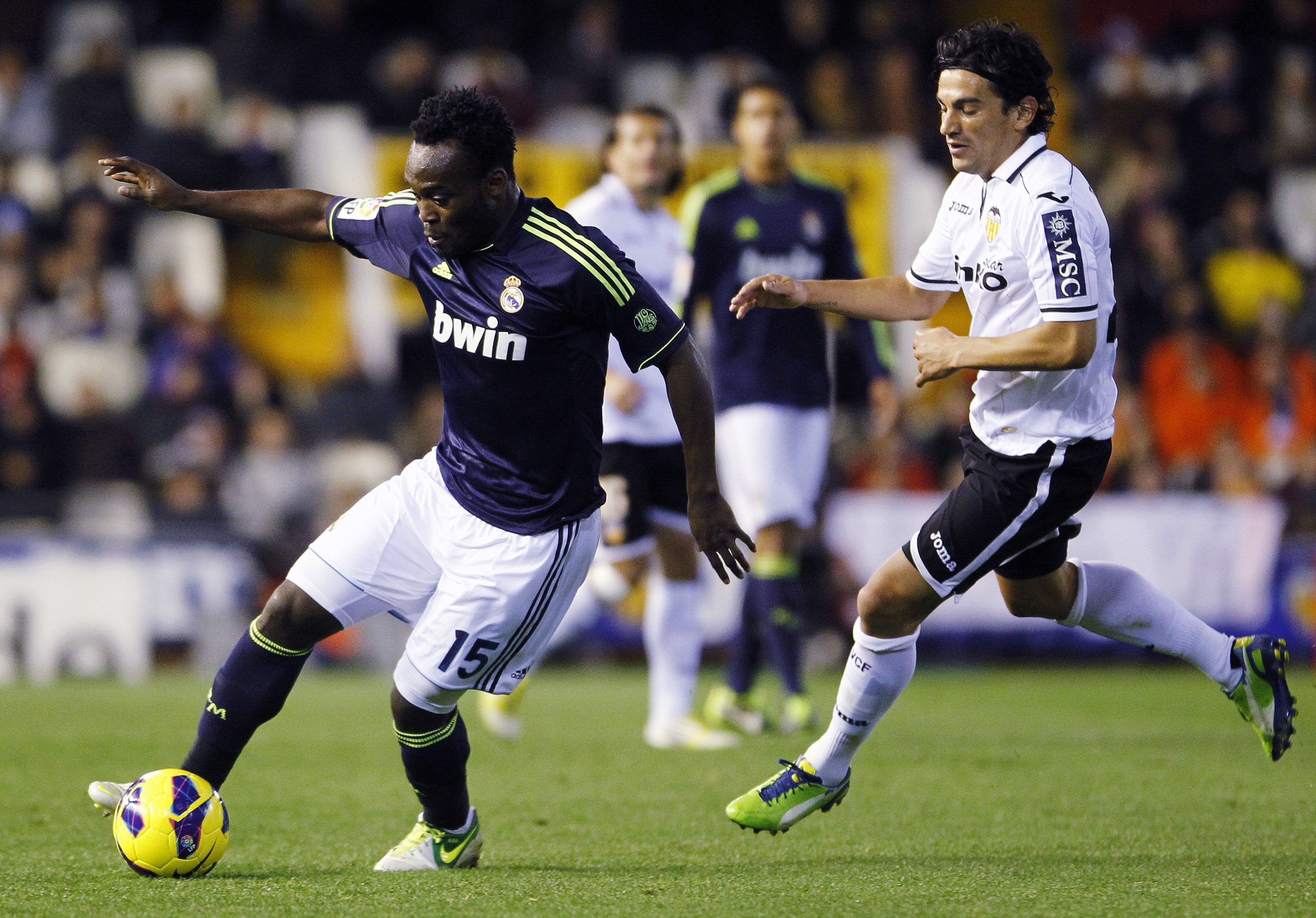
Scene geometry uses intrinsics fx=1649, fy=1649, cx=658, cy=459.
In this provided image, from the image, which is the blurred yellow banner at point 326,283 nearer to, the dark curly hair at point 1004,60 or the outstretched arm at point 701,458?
the dark curly hair at point 1004,60

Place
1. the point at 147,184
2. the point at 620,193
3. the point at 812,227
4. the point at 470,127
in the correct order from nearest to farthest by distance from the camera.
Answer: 1. the point at 470,127
2. the point at 147,184
3. the point at 620,193
4. the point at 812,227

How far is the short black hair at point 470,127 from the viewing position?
432 cm

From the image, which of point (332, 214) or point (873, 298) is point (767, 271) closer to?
point (873, 298)

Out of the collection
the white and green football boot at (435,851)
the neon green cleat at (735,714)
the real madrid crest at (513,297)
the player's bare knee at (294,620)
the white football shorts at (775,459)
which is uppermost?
the real madrid crest at (513,297)

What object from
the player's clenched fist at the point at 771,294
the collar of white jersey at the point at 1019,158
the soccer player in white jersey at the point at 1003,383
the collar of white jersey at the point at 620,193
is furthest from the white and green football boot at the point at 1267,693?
the collar of white jersey at the point at 620,193

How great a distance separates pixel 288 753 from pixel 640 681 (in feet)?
13.7

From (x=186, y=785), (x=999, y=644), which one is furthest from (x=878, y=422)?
(x=999, y=644)

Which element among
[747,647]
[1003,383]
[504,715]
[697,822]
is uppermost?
[1003,383]

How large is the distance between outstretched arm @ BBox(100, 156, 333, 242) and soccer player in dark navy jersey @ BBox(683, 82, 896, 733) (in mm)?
3237

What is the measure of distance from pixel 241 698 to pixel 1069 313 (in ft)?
8.27

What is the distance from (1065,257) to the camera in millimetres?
4543

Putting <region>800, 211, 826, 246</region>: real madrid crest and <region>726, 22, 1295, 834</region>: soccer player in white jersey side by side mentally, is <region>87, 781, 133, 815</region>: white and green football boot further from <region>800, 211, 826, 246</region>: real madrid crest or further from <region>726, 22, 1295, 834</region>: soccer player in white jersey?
<region>800, 211, 826, 246</region>: real madrid crest

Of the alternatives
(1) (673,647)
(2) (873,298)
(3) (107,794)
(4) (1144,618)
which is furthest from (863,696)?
(1) (673,647)

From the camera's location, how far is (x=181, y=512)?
11.5 meters
